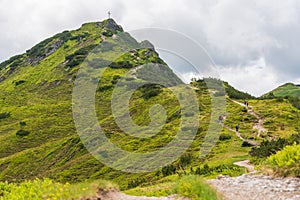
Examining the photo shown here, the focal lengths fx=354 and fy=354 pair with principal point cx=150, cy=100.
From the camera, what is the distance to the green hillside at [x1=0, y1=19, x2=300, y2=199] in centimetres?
3469

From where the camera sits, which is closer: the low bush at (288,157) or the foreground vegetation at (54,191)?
the foreground vegetation at (54,191)

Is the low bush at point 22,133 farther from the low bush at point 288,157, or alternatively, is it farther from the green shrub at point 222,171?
the low bush at point 288,157

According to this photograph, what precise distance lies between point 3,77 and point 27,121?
70394 millimetres

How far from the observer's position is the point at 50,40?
171 metres

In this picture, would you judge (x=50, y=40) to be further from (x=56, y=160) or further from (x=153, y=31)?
(x=153, y=31)

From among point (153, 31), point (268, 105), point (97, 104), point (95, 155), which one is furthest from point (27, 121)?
point (153, 31)

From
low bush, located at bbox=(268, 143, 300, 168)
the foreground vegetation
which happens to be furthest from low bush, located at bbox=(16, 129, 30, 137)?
low bush, located at bbox=(268, 143, 300, 168)

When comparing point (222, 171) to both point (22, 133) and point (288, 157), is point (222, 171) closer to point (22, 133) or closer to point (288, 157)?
point (288, 157)

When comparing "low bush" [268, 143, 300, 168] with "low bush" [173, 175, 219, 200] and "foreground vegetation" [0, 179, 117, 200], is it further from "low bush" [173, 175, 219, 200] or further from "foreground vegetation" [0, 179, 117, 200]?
"foreground vegetation" [0, 179, 117, 200]

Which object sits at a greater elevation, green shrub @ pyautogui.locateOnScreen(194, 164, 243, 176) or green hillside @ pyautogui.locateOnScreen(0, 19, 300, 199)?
green hillside @ pyautogui.locateOnScreen(0, 19, 300, 199)

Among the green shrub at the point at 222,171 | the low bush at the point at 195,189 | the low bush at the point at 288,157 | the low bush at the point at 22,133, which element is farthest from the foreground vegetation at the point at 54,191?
the low bush at the point at 22,133

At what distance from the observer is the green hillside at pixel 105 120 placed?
3469 centimetres

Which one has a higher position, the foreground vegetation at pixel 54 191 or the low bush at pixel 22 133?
the low bush at pixel 22 133

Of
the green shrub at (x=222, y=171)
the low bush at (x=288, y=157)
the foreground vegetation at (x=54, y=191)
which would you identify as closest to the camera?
the foreground vegetation at (x=54, y=191)
